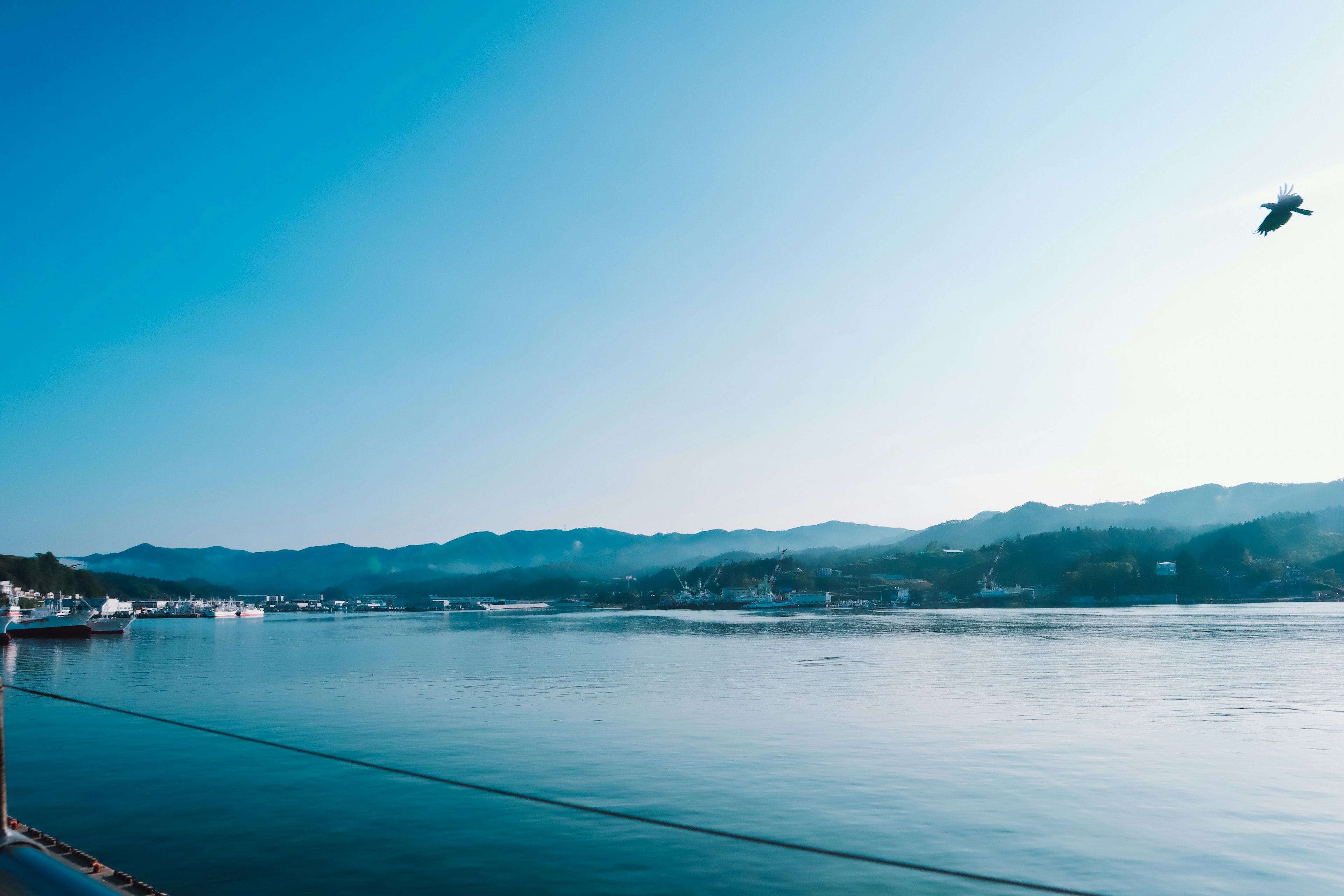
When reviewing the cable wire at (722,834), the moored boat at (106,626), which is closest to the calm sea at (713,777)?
the cable wire at (722,834)

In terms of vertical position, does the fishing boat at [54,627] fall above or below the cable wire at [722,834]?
below

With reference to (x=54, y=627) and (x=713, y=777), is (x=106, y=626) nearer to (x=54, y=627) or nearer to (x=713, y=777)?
(x=54, y=627)

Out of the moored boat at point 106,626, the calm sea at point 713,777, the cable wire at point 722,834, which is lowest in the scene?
the moored boat at point 106,626

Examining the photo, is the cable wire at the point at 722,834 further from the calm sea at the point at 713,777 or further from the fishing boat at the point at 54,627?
the fishing boat at the point at 54,627

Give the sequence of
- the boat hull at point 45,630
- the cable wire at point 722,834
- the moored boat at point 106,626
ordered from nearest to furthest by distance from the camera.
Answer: the cable wire at point 722,834, the boat hull at point 45,630, the moored boat at point 106,626

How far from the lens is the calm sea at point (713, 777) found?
14320 mm

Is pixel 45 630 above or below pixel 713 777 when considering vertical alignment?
below

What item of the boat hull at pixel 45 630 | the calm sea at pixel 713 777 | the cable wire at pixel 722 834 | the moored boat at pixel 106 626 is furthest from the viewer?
the moored boat at pixel 106 626

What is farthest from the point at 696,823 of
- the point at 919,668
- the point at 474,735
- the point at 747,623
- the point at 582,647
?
the point at 747,623

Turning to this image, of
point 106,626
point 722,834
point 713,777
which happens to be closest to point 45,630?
point 106,626

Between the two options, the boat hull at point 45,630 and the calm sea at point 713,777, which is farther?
the boat hull at point 45,630

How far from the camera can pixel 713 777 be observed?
21.0 meters

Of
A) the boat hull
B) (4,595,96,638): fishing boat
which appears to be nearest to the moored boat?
(4,595,96,638): fishing boat

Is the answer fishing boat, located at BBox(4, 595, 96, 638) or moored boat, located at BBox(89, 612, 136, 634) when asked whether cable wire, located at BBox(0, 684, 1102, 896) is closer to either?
fishing boat, located at BBox(4, 595, 96, 638)
